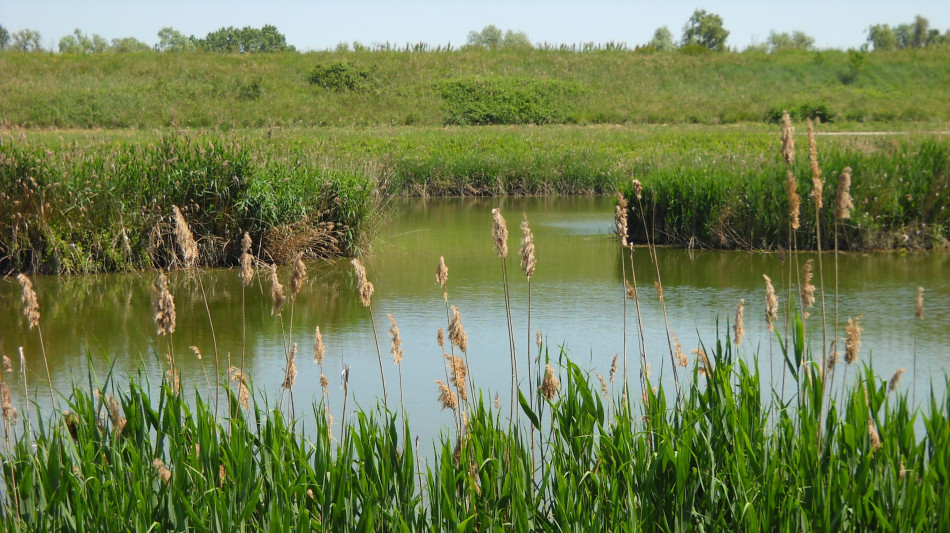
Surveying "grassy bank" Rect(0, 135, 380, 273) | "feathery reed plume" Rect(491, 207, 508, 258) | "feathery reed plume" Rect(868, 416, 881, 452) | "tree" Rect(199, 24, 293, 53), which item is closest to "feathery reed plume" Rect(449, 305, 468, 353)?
"feathery reed plume" Rect(491, 207, 508, 258)

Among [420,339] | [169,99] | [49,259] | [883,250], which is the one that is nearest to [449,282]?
[420,339]

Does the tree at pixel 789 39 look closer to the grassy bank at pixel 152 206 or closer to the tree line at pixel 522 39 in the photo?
the tree line at pixel 522 39

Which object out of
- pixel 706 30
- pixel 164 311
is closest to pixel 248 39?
pixel 706 30

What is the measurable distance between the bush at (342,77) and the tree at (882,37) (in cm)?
6102

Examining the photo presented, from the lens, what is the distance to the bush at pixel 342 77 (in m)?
41.3

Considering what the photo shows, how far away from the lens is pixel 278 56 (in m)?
45.7

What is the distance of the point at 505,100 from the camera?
129 ft

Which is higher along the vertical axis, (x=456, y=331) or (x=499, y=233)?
(x=499, y=233)

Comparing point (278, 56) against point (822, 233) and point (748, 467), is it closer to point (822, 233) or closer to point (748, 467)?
point (822, 233)

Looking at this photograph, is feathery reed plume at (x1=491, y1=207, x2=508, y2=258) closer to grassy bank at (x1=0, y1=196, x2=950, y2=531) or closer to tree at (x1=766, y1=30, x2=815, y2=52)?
grassy bank at (x1=0, y1=196, x2=950, y2=531)

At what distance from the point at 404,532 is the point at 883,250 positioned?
951cm

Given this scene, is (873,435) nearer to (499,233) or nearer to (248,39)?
(499,233)

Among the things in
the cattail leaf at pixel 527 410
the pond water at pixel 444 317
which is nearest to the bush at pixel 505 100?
the pond water at pixel 444 317

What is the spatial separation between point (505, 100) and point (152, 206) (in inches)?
1169
